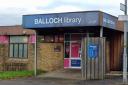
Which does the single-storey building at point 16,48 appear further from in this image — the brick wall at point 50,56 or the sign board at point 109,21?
the sign board at point 109,21

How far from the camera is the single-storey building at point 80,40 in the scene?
2473 centimetres

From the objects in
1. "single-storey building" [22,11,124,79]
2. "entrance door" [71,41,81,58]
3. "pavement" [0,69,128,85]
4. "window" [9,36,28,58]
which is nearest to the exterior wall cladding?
"single-storey building" [22,11,124,79]

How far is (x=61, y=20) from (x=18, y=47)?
9.50 meters

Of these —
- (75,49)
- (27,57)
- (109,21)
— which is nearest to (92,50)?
(109,21)

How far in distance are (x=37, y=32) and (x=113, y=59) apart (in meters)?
5.90

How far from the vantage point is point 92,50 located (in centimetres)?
2458

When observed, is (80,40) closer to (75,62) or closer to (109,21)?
(75,62)

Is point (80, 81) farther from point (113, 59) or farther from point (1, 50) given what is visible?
point (1, 50)

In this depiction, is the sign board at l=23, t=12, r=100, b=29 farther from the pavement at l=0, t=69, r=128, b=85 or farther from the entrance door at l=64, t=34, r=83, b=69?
the entrance door at l=64, t=34, r=83, b=69

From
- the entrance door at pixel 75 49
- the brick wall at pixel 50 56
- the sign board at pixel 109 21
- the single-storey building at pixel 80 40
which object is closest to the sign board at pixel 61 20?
the single-storey building at pixel 80 40

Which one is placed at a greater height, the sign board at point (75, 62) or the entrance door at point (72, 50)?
the entrance door at point (72, 50)

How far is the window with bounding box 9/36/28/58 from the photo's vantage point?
112ft

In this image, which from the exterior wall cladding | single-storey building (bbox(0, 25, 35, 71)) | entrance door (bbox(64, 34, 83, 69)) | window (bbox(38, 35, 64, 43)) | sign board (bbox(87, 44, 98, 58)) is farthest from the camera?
single-storey building (bbox(0, 25, 35, 71))

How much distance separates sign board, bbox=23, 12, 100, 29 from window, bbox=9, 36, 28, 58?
6860 millimetres
